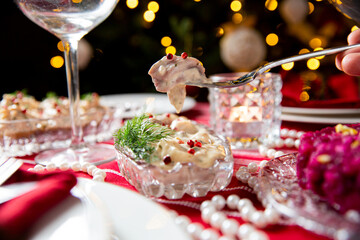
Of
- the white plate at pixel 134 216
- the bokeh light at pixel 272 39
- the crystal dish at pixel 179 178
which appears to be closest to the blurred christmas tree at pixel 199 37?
the bokeh light at pixel 272 39

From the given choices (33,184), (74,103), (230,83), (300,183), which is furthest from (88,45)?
(300,183)

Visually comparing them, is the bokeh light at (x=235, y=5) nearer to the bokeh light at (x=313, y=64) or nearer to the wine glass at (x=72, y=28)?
the bokeh light at (x=313, y=64)

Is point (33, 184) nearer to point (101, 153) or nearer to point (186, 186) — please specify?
point (186, 186)

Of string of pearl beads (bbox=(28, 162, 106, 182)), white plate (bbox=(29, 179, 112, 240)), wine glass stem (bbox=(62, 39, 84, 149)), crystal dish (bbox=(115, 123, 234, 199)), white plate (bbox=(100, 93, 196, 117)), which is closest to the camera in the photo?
white plate (bbox=(29, 179, 112, 240))

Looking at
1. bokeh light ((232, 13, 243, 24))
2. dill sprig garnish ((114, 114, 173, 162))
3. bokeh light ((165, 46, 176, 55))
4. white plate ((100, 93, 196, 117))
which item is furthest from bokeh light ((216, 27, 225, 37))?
dill sprig garnish ((114, 114, 173, 162))

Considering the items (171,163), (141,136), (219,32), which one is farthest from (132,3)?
(171,163)

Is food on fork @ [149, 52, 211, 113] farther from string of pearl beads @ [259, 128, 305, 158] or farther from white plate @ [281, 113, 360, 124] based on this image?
white plate @ [281, 113, 360, 124]
